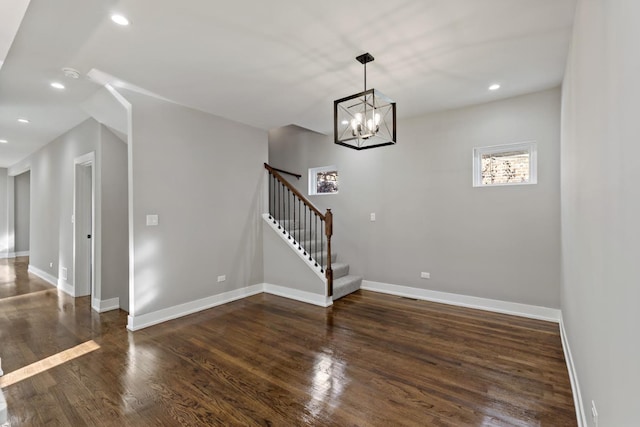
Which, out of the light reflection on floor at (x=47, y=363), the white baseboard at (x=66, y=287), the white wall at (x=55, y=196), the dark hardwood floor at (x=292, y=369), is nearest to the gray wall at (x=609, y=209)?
the dark hardwood floor at (x=292, y=369)

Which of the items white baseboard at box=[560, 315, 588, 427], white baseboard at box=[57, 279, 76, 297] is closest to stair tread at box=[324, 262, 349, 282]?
white baseboard at box=[560, 315, 588, 427]

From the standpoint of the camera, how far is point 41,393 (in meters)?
2.23

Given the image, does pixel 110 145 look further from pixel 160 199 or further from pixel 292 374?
pixel 292 374

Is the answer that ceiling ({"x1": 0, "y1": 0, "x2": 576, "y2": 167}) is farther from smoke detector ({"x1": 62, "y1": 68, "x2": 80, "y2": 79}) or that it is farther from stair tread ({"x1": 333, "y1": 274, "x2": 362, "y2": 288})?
stair tread ({"x1": 333, "y1": 274, "x2": 362, "y2": 288})

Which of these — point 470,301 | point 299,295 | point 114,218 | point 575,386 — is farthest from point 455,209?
point 114,218

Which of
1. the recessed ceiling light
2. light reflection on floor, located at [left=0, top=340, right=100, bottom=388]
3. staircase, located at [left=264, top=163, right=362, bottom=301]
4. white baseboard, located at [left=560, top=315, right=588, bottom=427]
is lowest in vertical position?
light reflection on floor, located at [left=0, top=340, right=100, bottom=388]

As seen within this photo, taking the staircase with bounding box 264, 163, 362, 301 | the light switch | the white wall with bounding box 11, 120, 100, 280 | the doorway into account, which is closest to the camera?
the light switch

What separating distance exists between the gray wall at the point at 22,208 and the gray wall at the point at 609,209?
12.2 metres

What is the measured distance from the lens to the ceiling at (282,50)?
216 centimetres

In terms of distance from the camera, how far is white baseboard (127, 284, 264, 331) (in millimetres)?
3504

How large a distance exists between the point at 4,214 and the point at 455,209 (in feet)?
39.0

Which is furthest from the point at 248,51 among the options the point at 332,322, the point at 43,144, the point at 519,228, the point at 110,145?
the point at 43,144

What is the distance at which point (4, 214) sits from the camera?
8539mm

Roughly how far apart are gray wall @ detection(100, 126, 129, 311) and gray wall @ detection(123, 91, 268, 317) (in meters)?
0.96
